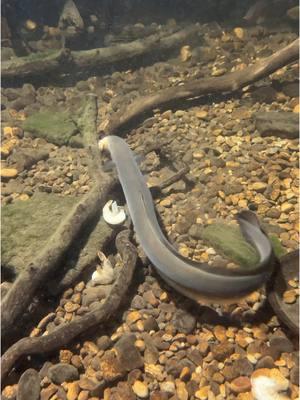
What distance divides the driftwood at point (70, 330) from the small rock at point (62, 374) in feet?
0.50

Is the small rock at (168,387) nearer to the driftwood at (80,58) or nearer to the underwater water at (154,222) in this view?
the underwater water at (154,222)

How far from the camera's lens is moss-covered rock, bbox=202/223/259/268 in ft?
10.3

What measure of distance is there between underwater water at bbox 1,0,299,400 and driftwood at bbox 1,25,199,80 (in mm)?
27

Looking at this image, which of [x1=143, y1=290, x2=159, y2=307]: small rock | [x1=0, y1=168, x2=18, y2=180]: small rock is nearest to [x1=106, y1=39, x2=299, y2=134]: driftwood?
[x1=0, y1=168, x2=18, y2=180]: small rock

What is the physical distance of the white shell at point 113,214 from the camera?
3.71 m

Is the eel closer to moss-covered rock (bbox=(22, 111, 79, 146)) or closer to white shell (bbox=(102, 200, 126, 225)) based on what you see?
white shell (bbox=(102, 200, 126, 225))

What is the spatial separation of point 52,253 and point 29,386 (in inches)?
43.0

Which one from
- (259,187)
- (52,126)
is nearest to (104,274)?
(259,187)

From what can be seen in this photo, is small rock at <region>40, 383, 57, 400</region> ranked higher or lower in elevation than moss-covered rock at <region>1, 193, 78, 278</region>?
lower

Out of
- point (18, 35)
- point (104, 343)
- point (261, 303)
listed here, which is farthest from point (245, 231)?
point (18, 35)

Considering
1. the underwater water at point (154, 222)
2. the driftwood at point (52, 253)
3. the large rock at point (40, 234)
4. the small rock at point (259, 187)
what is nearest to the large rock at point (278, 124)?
the underwater water at point (154, 222)

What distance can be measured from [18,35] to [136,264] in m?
6.76

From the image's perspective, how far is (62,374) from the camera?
2.66 metres

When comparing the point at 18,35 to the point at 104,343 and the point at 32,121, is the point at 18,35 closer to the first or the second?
the point at 32,121
